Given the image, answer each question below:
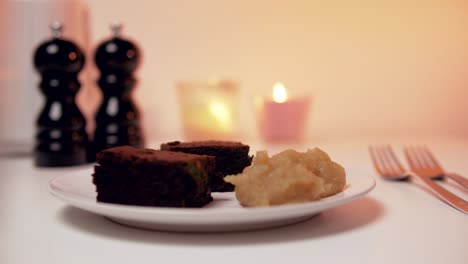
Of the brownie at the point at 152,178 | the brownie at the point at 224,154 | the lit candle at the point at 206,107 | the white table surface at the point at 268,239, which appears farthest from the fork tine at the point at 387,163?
the lit candle at the point at 206,107

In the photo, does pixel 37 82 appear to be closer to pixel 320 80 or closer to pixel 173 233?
pixel 320 80

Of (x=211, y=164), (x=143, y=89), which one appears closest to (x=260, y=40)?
(x=143, y=89)

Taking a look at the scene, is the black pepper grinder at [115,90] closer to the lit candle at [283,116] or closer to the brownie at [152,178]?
the lit candle at [283,116]

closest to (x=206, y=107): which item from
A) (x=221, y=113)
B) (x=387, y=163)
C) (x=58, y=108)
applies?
(x=221, y=113)

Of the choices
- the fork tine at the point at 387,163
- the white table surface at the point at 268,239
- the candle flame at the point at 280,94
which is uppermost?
the candle flame at the point at 280,94

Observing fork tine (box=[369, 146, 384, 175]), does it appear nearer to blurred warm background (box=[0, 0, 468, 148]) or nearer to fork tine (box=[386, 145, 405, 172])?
fork tine (box=[386, 145, 405, 172])

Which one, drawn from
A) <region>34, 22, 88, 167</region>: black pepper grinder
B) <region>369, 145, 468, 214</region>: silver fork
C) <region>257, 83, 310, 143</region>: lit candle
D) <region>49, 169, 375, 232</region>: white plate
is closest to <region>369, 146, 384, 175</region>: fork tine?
<region>369, 145, 468, 214</region>: silver fork
